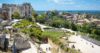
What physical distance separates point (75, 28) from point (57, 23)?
74.1 inches

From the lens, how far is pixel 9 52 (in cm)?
459

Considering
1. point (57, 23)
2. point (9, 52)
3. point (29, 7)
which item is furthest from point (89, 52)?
point (29, 7)

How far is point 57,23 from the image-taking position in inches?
757

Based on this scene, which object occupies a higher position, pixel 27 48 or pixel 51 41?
pixel 27 48

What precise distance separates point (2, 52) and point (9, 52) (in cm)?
18

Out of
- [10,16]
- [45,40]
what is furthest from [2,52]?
[10,16]

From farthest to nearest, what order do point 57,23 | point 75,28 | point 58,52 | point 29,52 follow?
point 57,23
point 75,28
point 58,52
point 29,52

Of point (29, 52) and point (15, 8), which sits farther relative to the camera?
point (15, 8)

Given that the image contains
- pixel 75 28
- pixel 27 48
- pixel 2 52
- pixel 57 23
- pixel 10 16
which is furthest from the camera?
pixel 57 23

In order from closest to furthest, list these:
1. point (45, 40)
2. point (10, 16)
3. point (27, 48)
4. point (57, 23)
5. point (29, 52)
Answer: point (29, 52)
point (27, 48)
point (45, 40)
point (10, 16)
point (57, 23)

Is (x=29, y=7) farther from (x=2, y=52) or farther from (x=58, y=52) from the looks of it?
(x=2, y=52)

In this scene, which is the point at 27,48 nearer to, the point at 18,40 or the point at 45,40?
the point at 18,40

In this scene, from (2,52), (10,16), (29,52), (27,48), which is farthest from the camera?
(10,16)

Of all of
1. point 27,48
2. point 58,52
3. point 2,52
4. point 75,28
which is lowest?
point 75,28
